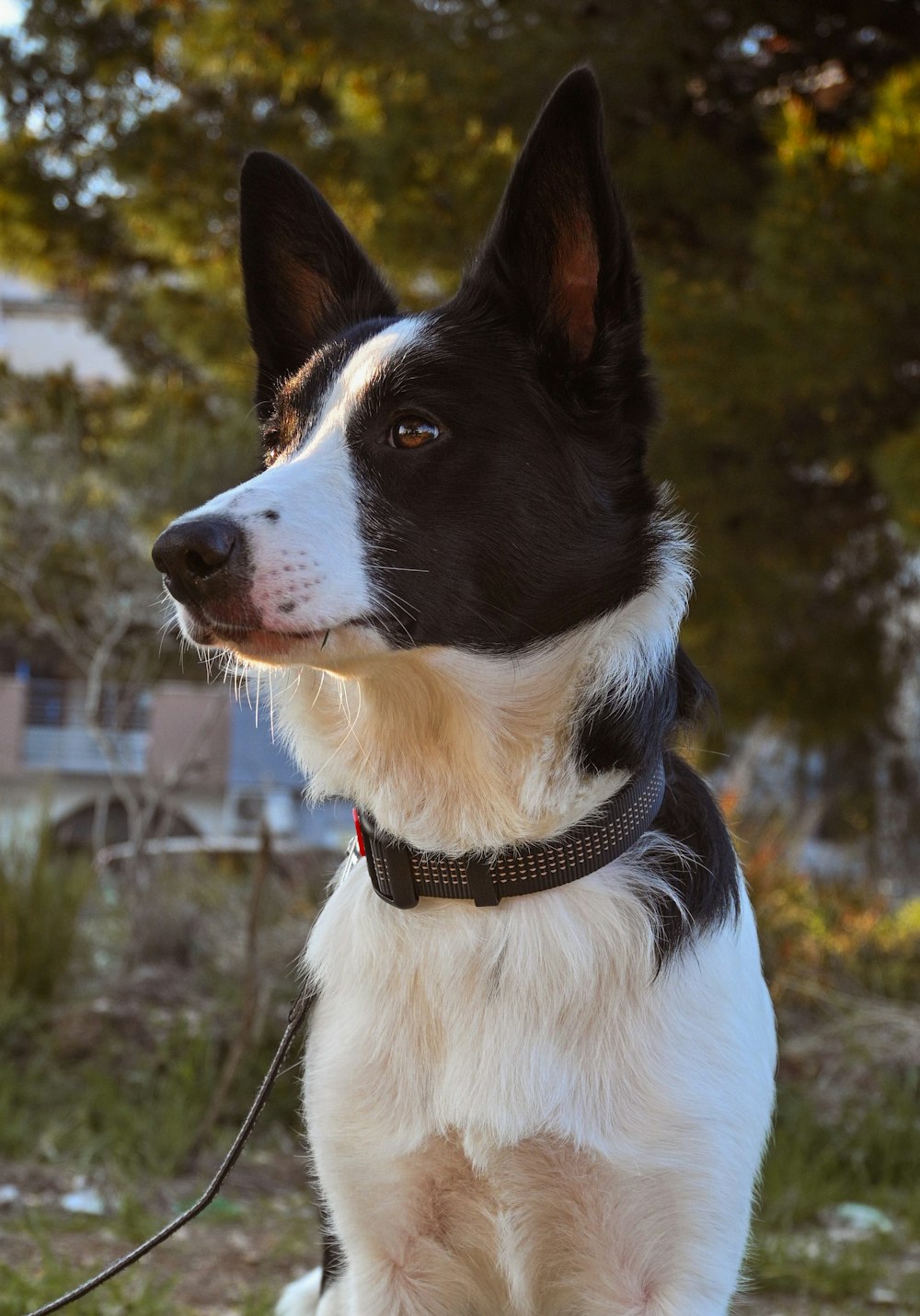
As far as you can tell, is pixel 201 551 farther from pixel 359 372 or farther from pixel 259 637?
pixel 359 372

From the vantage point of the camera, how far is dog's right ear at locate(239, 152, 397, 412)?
7.42ft

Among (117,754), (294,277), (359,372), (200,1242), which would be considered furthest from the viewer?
(117,754)

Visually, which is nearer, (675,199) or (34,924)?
(34,924)

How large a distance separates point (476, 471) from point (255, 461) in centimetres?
342

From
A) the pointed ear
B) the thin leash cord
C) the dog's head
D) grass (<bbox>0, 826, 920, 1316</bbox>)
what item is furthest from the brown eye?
grass (<bbox>0, 826, 920, 1316</bbox>)

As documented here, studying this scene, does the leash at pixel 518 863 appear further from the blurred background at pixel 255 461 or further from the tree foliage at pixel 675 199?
the tree foliage at pixel 675 199

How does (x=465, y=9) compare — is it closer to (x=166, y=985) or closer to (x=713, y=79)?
(x=713, y=79)

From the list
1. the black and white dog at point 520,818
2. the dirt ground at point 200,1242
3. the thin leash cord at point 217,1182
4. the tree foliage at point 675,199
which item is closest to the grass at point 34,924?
the dirt ground at point 200,1242

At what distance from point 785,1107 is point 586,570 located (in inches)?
131

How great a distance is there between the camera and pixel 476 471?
6.14ft

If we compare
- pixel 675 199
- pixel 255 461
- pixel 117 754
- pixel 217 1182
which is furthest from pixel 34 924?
pixel 675 199

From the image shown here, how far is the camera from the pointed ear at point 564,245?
1834 mm

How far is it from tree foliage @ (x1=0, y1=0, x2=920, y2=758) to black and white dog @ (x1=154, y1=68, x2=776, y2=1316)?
248cm

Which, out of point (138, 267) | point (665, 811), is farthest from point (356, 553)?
point (138, 267)
